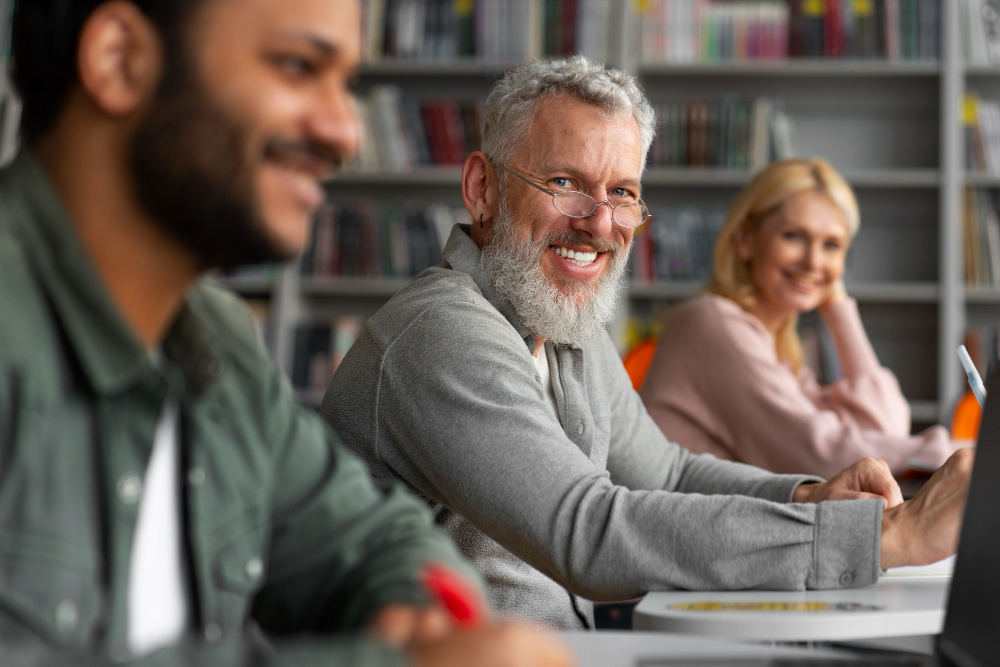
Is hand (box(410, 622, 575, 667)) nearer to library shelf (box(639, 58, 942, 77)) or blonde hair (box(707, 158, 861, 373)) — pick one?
blonde hair (box(707, 158, 861, 373))

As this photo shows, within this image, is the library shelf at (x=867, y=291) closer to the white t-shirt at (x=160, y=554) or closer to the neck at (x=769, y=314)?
the neck at (x=769, y=314)

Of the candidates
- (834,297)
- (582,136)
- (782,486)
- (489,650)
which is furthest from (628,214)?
(834,297)

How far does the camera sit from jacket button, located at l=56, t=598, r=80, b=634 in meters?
0.66

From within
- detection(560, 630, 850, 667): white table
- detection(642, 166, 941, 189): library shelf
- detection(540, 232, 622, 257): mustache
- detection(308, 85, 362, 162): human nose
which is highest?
detection(308, 85, 362, 162): human nose

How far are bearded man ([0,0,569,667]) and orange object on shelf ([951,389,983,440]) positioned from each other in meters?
2.57

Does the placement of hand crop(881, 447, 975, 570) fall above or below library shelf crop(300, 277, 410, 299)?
above

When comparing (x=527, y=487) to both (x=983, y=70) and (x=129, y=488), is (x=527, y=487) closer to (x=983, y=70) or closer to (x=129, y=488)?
(x=129, y=488)

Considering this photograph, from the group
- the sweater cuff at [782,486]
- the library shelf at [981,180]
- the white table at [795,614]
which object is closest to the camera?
the white table at [795,614]

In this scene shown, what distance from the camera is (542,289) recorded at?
154cm

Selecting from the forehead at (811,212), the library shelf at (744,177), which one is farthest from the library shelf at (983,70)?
the forehead at (811,212)

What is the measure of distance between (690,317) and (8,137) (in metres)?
2.04

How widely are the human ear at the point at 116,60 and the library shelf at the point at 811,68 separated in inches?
133

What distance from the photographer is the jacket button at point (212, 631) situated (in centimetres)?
75

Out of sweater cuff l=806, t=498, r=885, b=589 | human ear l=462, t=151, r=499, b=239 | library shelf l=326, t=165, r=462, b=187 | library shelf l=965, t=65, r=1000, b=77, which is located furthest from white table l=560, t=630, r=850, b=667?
library shelf l=965, t=65, r=1000, b=77
